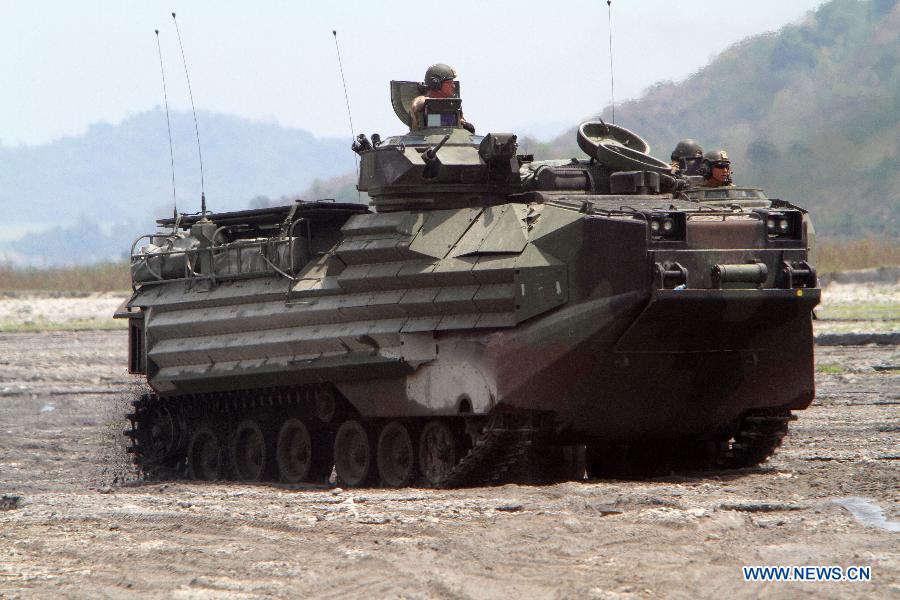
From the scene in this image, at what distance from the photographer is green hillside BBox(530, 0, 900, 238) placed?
37.5 m

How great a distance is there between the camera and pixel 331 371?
16734 millimetres

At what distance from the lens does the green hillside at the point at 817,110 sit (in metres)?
37.5

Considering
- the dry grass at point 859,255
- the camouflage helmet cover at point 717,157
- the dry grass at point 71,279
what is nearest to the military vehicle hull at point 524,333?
the camouflage helmet cover at point 717,157

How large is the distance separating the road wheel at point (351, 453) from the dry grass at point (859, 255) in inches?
1424

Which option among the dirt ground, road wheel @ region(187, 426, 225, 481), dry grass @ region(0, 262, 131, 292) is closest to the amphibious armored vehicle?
road wheel @ region(187, 426, 225, 481)

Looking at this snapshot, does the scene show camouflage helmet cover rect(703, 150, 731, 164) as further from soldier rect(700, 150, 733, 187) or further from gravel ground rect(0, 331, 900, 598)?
gravel ground rect(0, 331, 900, 598)

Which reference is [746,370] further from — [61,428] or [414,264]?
[61,428]

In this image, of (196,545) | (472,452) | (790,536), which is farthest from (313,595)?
(472,452)

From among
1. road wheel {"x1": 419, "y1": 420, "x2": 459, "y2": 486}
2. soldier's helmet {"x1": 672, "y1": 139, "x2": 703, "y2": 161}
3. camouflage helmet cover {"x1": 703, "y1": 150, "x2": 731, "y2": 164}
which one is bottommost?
road wheel {"x1": 419, "y1": 420, "x2": 459, "y2": 486}

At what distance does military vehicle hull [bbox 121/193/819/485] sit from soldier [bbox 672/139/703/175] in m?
2.62

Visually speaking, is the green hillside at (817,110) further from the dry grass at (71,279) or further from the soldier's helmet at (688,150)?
the dry grass at (71,279)

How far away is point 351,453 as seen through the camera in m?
17.5

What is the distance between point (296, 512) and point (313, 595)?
3377mm

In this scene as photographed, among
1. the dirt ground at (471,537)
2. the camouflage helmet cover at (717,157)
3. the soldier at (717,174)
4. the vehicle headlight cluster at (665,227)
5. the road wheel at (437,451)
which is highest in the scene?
the camouflage helmet cover at (717,157)
